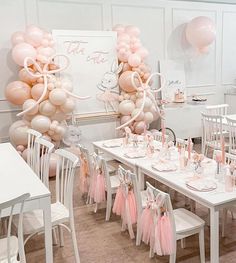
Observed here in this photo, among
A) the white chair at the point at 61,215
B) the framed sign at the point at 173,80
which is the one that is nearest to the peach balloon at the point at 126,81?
the framed sign at the point at 173,80

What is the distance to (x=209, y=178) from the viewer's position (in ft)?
8.44

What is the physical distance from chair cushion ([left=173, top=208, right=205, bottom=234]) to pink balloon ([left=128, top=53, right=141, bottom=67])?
2.74 meters

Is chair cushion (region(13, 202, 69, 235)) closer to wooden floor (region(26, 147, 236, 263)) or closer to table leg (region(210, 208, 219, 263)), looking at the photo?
wooden floor (region(26, 147, 236, 263))

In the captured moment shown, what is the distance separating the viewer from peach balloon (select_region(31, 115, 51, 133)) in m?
4.18

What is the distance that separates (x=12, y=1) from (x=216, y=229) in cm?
394

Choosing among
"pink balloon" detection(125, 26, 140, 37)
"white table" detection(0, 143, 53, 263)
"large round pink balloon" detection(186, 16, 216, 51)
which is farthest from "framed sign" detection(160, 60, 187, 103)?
"white table" detection(0, 143, 53, 263)

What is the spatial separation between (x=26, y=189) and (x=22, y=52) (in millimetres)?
2508

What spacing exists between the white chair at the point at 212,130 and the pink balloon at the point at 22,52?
2292mm

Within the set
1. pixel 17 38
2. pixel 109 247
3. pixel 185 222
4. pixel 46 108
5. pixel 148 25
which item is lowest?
pixel 109 247

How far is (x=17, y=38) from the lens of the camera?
430cm

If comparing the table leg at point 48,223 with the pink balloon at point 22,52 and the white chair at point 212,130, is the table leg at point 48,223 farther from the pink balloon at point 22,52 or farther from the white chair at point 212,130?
the white chair at point 212,130

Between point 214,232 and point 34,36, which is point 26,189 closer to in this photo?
point 214,232

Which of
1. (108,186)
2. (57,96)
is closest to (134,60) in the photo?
(57,96)

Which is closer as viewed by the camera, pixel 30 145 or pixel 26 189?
pixel 26 189
